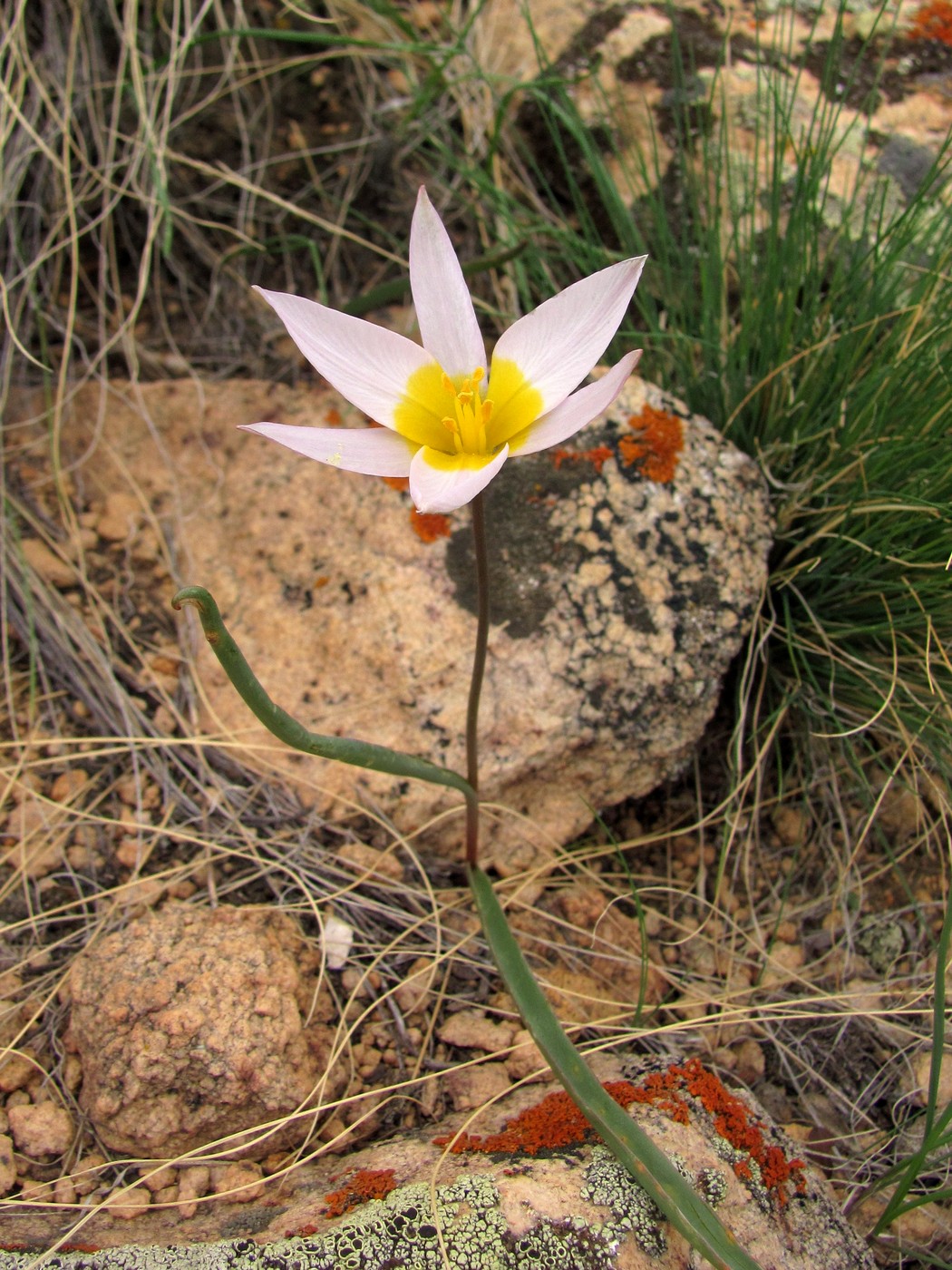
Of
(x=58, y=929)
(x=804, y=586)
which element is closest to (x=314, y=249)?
(x=804, y=586)

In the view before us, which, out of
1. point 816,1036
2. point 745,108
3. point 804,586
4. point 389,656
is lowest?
point 816,1036

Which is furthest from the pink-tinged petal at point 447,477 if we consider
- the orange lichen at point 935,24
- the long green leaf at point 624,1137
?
the orange lichen at point 935,24

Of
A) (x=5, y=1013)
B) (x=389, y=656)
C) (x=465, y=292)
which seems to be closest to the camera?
(x=465, y=292)

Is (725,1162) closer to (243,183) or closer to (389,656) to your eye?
(389,656)

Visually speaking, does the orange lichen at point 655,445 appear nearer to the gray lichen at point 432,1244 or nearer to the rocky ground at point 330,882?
the rocky ground at point 330,882

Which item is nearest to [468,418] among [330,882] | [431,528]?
[431,528]
